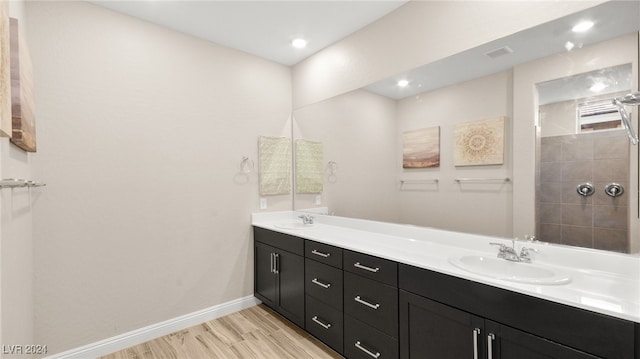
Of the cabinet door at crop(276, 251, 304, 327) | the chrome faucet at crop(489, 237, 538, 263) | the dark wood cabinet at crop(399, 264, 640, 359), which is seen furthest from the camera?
the cabinet door at crop(276, 251, 304, 327)

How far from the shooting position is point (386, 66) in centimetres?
232

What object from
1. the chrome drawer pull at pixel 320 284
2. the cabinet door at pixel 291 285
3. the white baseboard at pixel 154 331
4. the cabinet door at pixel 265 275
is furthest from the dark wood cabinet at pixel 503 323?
the white baseboard at pixel 154 331

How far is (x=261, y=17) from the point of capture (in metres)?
2.33

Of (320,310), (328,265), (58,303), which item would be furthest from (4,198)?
(320,310)

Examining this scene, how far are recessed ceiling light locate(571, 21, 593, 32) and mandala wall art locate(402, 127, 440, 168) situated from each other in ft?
2.76

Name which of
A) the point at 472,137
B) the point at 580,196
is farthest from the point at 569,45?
the point at 580,196

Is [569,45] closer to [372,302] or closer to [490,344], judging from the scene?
[490,344]

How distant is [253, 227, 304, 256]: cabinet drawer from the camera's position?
7.86 ft

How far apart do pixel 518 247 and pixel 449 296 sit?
23.1 inches

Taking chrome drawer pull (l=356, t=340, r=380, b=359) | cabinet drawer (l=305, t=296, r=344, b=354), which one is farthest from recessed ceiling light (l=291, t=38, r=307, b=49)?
chrome drawer pull (l=356, t=340, r=380, b=359)

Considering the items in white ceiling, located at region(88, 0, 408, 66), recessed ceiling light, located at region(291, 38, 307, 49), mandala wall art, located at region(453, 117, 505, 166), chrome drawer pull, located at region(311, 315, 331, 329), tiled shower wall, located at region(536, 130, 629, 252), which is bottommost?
chrome drawer pull, located at region(311, 315, 331, 329)

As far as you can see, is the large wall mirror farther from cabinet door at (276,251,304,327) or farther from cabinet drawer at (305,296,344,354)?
cabinet drawer at (305,296,344,354)

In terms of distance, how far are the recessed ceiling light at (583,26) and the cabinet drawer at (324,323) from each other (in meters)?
2.14

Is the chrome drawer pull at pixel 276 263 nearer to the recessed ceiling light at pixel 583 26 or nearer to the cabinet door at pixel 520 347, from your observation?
the cabinet door at pixel 520 347
